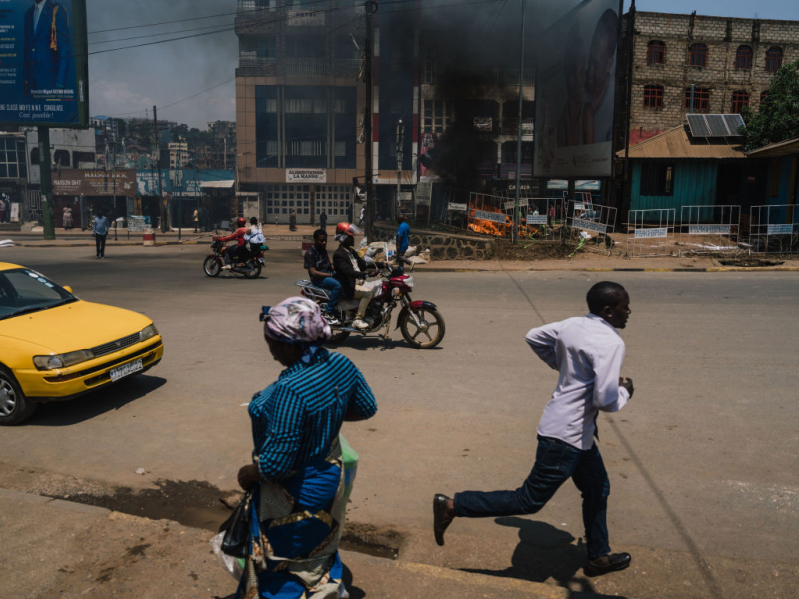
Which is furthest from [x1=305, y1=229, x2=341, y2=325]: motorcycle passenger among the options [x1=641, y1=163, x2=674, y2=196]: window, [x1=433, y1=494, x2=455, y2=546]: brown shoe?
[x1=641, y1=163, x2=674, y2=196]: window

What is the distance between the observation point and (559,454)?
3.20 meters

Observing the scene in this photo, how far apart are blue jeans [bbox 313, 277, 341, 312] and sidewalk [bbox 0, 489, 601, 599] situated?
16.6 feet

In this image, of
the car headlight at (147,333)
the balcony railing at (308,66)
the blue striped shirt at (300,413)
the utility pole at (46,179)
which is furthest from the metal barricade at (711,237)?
the balcony railing at (308,66)

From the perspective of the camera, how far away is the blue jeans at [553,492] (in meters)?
3.21

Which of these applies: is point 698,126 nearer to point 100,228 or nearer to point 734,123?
point 734,123

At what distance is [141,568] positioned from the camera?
346cm

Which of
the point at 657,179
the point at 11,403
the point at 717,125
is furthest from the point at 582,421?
the point at 717,125

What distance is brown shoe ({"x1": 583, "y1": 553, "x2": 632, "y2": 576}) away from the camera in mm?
3361

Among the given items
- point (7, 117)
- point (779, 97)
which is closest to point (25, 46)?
point (7, 117)

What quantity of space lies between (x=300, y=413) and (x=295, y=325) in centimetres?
32

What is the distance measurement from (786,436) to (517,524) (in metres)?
2.79

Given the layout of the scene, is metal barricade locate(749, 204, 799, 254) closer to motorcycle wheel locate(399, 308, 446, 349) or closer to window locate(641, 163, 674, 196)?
window locate(641, 163, 674, 196)

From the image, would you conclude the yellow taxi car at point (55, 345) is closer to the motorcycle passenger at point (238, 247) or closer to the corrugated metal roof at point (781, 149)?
Answer: the motorcycle passenger at point (238, 247)

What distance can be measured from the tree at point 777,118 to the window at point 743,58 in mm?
7035
